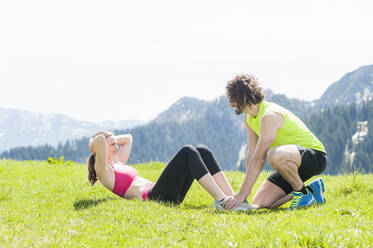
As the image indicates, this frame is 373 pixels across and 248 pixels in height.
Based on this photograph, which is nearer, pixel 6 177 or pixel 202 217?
pixel 202 217

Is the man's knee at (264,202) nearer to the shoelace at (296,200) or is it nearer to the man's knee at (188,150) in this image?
the shoelace at (296,200)

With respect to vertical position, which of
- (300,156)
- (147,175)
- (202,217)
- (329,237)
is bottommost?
(147,175)

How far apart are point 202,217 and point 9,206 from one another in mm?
5400

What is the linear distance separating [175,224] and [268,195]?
2.63 m

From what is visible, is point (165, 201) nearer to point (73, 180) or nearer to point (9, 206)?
point (9, 206)

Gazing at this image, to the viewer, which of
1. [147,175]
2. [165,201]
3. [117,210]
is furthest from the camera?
[147,175]

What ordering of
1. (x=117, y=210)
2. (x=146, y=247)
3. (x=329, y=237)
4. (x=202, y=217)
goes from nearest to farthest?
(x=329, y=237), (x=146, y=247), (x=202, y=217), (x=117, y=210)

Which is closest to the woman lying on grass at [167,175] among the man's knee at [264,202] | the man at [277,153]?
the man's knee at [264,202]

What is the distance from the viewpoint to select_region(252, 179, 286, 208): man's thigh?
301 inches

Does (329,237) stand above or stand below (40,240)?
above

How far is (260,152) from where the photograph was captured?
23.0ft

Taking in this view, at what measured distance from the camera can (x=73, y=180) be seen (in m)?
12.5

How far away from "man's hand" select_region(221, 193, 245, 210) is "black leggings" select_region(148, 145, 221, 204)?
0.74 m

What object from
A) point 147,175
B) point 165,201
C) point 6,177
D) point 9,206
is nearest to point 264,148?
point 165,201
